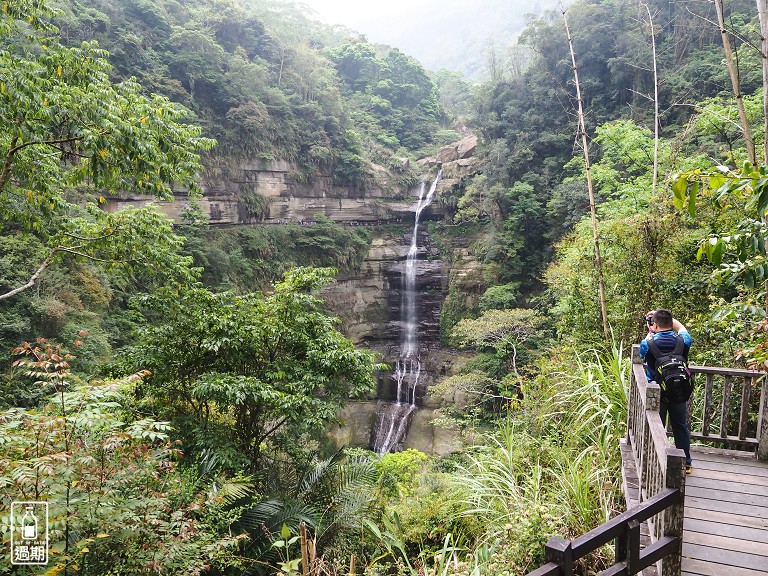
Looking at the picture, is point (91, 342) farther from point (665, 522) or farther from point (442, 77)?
point (442, 77)

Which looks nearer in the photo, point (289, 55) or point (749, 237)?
point (749, 237)

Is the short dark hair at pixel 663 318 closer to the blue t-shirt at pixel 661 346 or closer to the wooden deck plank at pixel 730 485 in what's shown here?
the blue t-shirt at pixel 661 346

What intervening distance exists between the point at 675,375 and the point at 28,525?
438 cm

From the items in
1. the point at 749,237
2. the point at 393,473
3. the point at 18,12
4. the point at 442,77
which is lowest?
the point at 393,473

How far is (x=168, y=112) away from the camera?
219 inches

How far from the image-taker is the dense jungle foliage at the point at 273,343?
3.17 m

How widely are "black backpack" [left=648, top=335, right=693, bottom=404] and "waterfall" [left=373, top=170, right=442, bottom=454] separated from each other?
13.6 meters

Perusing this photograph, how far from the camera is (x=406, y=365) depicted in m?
19.3

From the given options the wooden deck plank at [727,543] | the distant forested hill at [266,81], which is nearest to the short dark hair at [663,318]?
the wooden deck plank at [727,543]

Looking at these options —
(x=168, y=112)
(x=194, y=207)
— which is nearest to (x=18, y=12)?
(x=168, y=112)

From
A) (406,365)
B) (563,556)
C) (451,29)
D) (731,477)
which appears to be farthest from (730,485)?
(451,29)

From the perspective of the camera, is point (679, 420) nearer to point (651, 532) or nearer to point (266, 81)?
point (651, 532)

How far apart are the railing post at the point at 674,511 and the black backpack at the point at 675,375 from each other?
1091mm

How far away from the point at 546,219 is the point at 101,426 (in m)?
16.2
